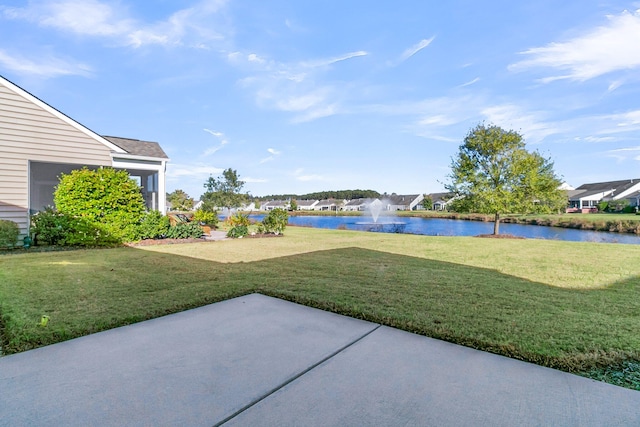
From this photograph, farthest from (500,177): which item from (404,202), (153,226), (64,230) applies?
(404,202)

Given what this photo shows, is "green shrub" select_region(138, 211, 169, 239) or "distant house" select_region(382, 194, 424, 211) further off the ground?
"distant house" select_region(382, 194, 424, 211)

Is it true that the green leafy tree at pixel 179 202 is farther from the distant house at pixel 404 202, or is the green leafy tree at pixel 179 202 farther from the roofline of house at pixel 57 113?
the distant house at pixel 404 202

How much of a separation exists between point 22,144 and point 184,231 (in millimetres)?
5077

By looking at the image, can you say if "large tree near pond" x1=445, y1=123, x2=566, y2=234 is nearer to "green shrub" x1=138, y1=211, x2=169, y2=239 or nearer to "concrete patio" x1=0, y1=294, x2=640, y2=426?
"green shrub" x1=138, y1=211, x2=169, y2=239

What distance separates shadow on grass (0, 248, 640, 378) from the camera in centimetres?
257

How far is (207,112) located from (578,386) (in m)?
17.5

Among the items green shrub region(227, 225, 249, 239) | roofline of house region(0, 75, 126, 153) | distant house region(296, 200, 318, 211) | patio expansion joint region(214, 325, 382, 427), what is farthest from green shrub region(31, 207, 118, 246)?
distant house region(296, 200, 318, 211)

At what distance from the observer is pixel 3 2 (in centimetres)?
790

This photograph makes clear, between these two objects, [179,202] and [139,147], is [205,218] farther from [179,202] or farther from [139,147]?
[179,202]

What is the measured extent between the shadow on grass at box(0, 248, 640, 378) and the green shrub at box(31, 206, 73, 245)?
86.0 inches

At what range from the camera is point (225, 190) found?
26.0 metres

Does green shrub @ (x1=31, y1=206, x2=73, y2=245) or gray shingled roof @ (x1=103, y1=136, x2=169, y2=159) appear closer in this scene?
green shrub @ (x1=31, y1=206, x2=73, y2=245)

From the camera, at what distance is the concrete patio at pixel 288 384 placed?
5.16 ft

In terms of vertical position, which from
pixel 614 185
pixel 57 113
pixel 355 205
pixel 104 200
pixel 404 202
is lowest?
pixel 104 200
